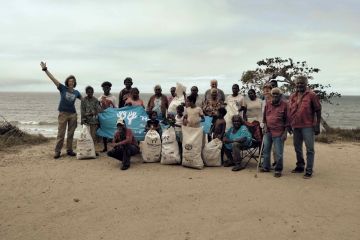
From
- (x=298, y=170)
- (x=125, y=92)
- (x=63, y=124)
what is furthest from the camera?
(x=125, y=92)

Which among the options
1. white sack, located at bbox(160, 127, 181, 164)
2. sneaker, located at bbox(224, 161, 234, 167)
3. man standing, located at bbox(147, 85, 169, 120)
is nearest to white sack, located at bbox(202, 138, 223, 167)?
sneaker, located at bbox(224, 161, 234, 167)

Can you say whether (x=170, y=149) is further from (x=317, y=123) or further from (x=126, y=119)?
(x=317, y=123)

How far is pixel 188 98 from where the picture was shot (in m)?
8.12

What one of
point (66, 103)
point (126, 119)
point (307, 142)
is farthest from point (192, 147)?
point (66, 103)

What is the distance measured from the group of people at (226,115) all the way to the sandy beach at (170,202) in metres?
0.43

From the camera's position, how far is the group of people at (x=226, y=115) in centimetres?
703

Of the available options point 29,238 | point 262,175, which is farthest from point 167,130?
point 29,238

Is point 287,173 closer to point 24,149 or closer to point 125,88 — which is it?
point 125,88

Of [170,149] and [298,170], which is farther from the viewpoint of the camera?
[170,149]

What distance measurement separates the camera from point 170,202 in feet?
18.7

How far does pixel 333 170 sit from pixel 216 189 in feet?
9.76

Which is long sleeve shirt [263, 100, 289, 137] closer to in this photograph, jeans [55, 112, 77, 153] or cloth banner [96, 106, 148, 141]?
cloth banner [96, 106, 148, 141]

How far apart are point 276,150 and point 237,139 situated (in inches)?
34.3

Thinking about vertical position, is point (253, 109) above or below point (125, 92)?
below
